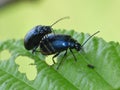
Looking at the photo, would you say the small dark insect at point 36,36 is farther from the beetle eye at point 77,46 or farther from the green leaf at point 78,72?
the beetle eye at point 77,46

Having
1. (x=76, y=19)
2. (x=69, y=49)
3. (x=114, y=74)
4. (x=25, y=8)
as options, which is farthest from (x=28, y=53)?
(x=25, y=8)

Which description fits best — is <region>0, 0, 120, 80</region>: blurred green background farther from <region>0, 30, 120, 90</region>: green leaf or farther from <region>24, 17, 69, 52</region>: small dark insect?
<region>0, 30, 120, 90</region>: green leaf

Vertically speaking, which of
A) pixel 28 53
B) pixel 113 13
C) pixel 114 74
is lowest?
pixel 113 13

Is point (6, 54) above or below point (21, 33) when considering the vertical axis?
above

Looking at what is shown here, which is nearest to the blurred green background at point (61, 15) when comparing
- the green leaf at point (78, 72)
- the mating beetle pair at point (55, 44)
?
the mating beetle pair at point (55, 44)

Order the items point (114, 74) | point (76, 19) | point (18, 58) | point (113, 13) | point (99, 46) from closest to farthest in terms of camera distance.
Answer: point (114, 74), point (99, 46), point (18, 58), point (113, 13), point (76, 19)

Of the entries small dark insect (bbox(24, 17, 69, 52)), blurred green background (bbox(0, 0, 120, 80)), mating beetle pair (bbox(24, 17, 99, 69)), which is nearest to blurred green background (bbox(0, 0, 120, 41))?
blurred green background (bbox(0, 0, 120, 80))

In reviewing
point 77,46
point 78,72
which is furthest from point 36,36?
point 78,72

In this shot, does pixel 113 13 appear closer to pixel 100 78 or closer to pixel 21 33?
pixel 21 33
